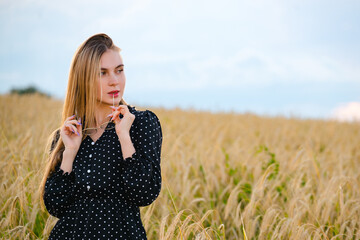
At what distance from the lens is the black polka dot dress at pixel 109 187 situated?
1563 mm

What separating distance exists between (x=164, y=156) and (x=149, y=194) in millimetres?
560

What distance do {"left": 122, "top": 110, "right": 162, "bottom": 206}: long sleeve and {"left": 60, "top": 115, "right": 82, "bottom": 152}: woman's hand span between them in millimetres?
290

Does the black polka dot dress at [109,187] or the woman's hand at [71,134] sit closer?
the black polka dot dress at [109,187]

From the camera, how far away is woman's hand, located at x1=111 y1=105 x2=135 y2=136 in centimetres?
157

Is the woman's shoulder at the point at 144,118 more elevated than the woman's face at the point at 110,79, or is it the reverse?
the woman's face at the point at 110,79

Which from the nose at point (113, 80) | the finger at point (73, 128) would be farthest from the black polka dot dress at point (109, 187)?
the nose at point (113, 80)

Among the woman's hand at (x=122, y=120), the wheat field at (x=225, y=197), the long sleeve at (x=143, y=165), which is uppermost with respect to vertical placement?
the woman's hand at (x=122, y=120)

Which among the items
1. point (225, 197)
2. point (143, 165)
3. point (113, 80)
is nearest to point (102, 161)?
point (143, 165)

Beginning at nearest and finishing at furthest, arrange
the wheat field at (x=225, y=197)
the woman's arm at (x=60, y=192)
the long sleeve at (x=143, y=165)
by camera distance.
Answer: the long sleeve at (x=143, y=165) < the woman's arm at (x=60, y=192) < the wheat field at (x=225, y=197)

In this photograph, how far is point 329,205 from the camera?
266 cm

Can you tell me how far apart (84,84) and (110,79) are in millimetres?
163

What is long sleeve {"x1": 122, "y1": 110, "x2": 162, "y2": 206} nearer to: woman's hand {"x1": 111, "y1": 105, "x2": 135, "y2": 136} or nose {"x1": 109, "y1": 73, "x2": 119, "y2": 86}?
woman's hand {"x1": 111, "y1": 105, "x2": 135, "y2": 136}

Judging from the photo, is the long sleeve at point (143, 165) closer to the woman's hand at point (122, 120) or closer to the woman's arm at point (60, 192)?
the woman's hand at point (122, 120)

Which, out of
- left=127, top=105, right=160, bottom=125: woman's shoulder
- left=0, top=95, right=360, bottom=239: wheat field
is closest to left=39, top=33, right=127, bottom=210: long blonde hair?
left=127, top=105, right=160, bottom=125: woman's shoulder
